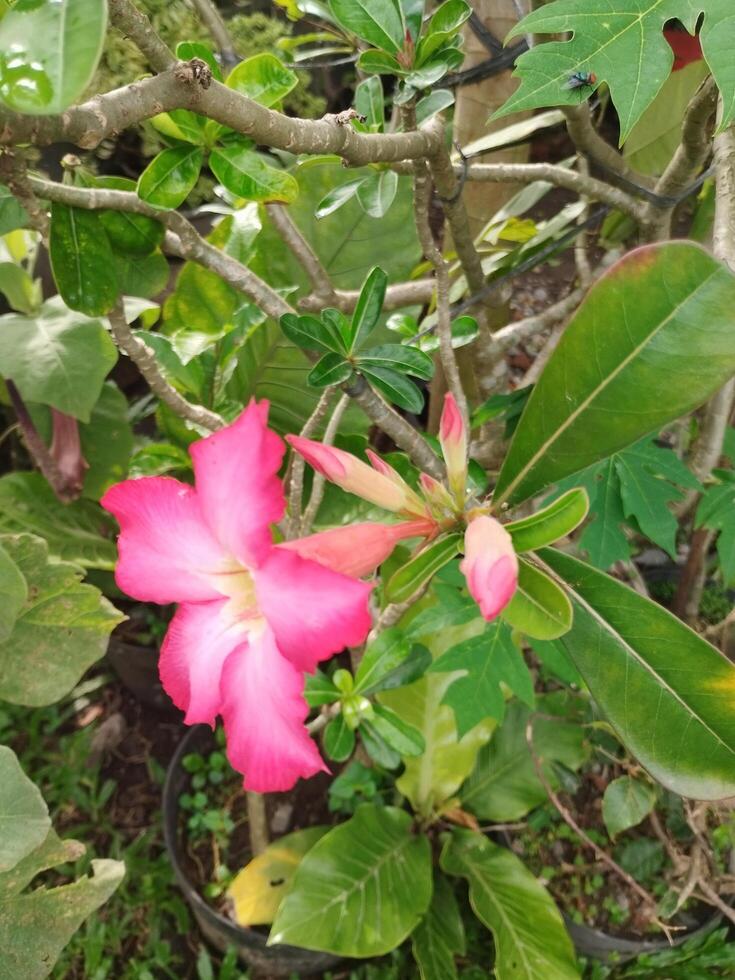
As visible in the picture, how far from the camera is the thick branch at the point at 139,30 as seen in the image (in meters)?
0.42

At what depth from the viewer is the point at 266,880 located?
47.3 inches

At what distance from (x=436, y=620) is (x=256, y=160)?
1.51ft

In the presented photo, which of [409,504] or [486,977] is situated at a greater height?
[409,504]

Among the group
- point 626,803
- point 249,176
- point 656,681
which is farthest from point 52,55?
point 626,803

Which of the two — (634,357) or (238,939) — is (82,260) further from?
(238,939)

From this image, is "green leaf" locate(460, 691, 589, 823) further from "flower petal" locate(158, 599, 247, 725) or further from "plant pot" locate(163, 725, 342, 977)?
"flower petal" locate(158, 599, 247, 725)

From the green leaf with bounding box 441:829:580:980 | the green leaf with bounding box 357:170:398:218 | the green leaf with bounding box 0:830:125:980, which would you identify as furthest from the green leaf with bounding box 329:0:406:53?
the green leaf with bounding box 441:829:580:980

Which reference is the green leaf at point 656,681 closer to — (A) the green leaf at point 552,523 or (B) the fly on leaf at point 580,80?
(A) the green leaf at point 552,523

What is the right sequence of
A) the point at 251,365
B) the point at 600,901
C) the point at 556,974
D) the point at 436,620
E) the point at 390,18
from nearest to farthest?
1. the point at 390,18
2. the point at 436,620
3. the point at 556,974
4. the point at 251,365
5. the point at 600,901

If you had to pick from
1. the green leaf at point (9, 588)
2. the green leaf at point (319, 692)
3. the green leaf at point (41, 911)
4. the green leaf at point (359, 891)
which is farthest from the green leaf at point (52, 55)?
the green leaf at point (359, 891)

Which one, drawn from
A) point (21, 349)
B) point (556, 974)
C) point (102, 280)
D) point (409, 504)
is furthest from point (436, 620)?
point (21, 349)

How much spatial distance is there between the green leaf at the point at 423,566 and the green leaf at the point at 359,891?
767 mm

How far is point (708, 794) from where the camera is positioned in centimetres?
51

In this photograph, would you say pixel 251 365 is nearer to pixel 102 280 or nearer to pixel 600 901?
pixel 102 280
